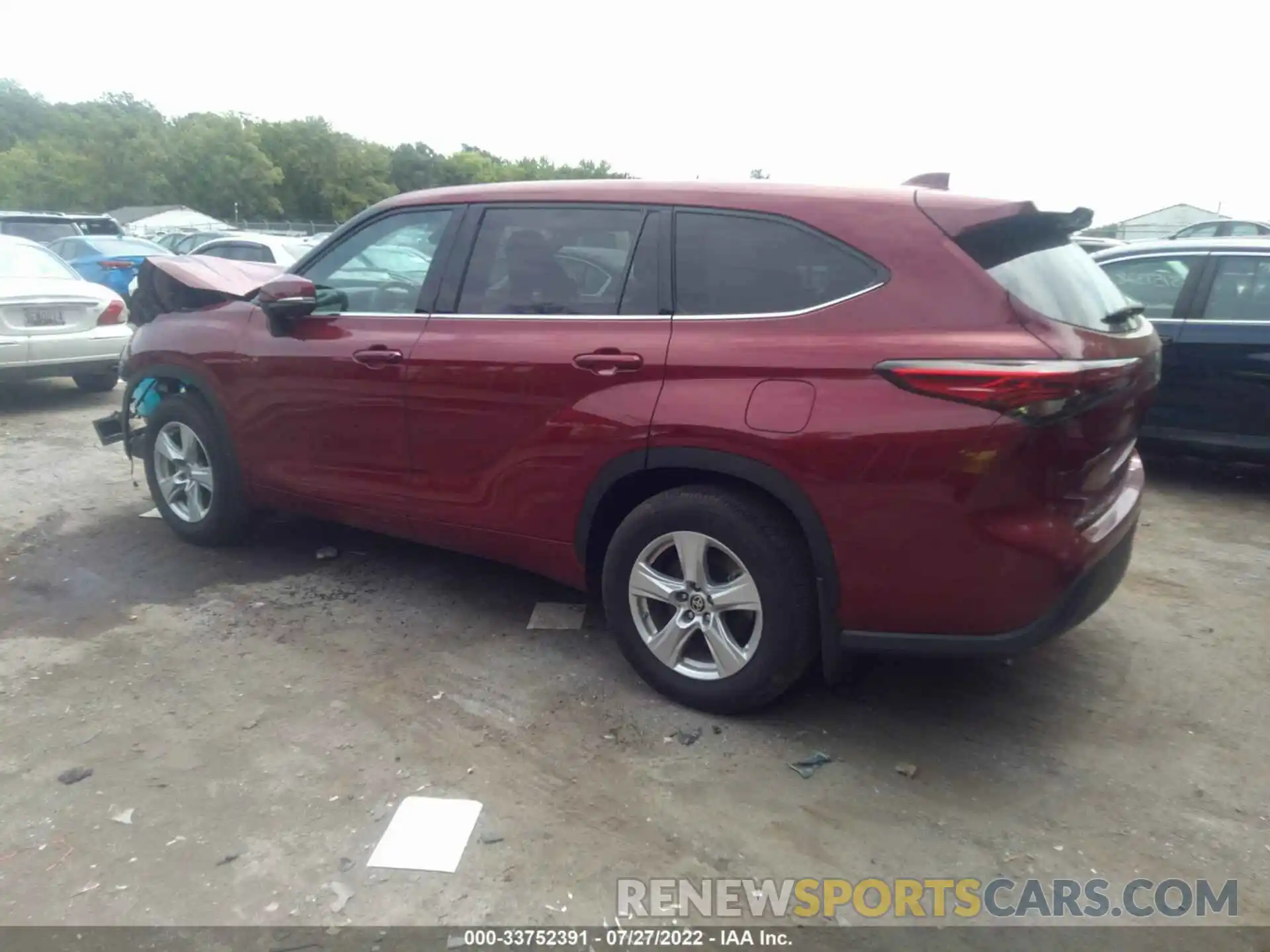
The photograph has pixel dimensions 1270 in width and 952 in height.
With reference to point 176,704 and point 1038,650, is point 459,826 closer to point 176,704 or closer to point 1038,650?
point 176,704

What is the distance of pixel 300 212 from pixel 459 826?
87.9 metres

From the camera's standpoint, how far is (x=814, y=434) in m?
3.02

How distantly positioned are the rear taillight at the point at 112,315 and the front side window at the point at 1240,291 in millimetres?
8889

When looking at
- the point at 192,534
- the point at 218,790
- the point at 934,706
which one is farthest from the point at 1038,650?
the point at 192,534

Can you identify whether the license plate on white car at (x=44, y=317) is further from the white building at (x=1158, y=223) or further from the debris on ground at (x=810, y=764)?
the white building at (x=1158, y=223)

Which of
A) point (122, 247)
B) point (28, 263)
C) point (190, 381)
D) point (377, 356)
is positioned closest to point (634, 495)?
point (377, 356)

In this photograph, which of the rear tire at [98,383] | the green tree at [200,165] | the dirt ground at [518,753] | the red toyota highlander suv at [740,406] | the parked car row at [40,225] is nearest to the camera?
the dirt ground at [518,753]

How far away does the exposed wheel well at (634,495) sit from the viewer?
3.28 metres

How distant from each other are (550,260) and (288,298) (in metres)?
1.25

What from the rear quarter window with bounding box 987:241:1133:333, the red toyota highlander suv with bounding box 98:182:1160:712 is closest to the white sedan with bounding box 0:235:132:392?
the red toyota highlander suv with bounding box 98:182:1160:712

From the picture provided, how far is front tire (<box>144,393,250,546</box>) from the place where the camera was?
4812 millimetres

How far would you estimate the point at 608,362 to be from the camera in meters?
3.45

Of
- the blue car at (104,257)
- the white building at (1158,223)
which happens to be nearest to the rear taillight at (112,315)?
the blue car at (104,257)

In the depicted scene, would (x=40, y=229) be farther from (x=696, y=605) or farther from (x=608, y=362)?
(x=696, y=605)
